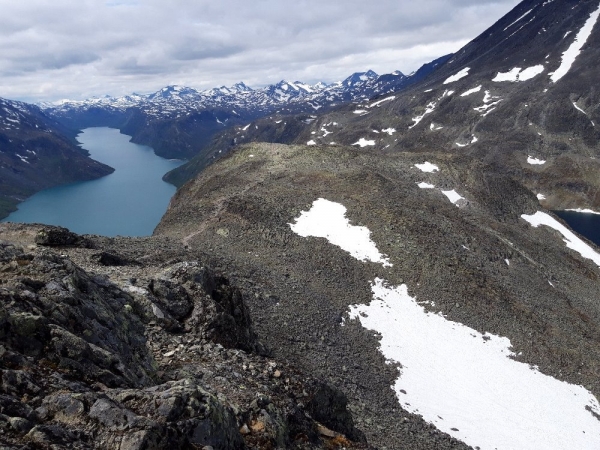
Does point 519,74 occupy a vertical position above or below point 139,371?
above

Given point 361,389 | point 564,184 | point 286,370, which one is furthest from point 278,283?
point 564,184

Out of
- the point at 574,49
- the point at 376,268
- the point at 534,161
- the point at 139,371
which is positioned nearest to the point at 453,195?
the point at 376,268

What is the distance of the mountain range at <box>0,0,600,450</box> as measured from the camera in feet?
30.3

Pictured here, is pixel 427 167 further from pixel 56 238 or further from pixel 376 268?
pixel 56 238

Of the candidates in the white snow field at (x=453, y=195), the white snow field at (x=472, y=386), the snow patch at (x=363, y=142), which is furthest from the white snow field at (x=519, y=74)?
the white snow field at (x=472, y=386)

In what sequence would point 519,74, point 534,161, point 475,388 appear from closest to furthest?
point 475,388 → point 534,161 → point 519,74

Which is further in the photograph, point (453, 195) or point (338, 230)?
point (453, 195)

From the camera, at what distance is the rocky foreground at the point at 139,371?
7.75 meters

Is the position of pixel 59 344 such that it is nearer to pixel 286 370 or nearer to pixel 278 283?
pixel 286 370

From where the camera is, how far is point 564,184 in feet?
431

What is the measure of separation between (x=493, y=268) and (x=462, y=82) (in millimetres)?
180740

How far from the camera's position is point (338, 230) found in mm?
42000

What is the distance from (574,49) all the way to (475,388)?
205 m

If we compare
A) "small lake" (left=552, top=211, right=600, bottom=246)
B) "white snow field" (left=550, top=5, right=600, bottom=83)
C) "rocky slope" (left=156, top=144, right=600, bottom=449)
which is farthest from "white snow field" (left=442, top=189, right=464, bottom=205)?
"white snow field" (left=550, top=5, right=600, bottom=83)
